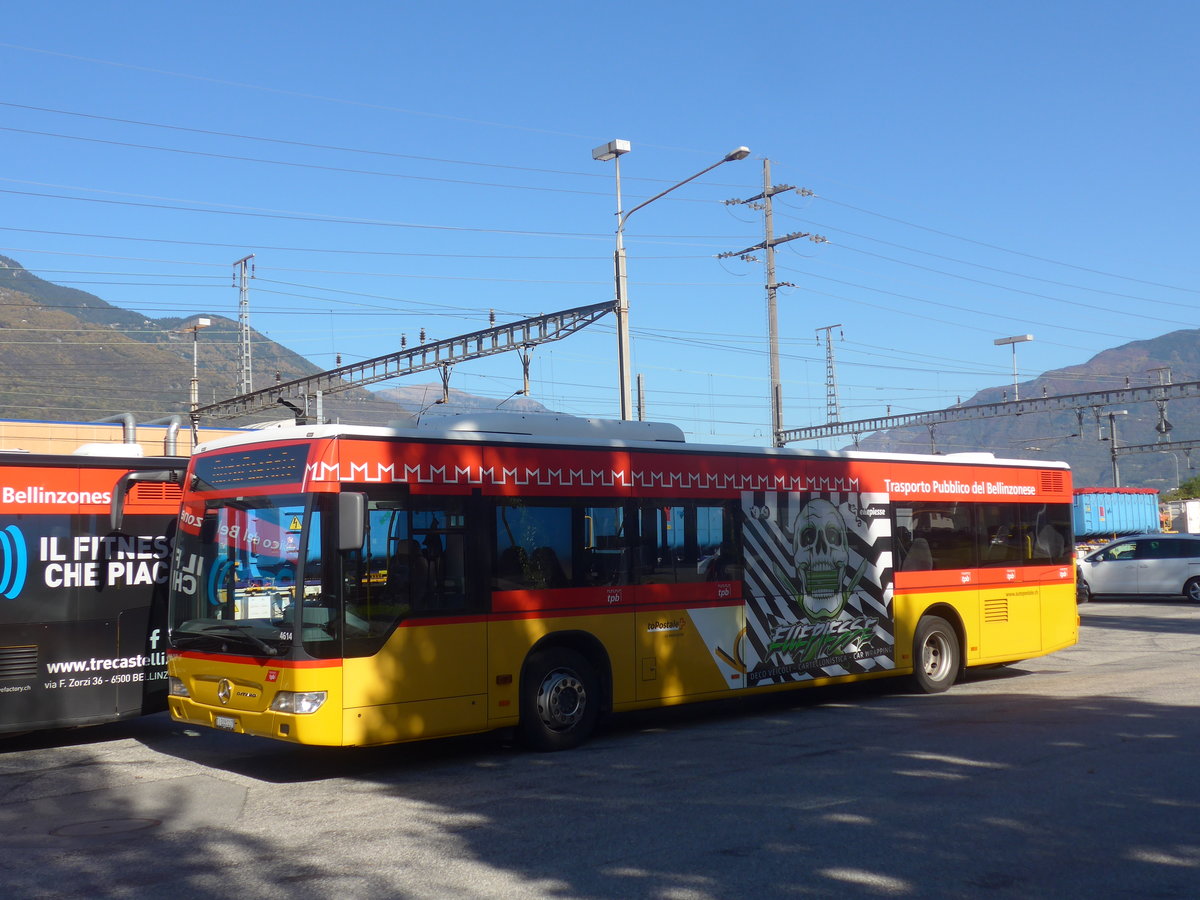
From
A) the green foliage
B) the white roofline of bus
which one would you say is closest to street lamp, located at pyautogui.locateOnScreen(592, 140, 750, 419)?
the white roofline of bus

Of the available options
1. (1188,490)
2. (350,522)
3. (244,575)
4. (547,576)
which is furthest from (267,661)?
(1188,490)

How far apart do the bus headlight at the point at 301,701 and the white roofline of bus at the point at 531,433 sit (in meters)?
2.03

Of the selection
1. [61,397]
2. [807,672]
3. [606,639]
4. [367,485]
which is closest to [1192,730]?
[807,672]

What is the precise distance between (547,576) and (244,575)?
Answer: 2.69 m

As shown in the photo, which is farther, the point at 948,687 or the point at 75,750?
the point at 948,687

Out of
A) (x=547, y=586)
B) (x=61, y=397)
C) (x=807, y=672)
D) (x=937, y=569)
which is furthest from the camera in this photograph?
(x=61, y=397)

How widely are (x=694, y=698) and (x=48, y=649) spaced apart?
6.20 m

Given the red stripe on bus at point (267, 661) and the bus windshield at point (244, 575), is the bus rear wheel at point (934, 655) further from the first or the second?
the bus windshield at point (244, 575)

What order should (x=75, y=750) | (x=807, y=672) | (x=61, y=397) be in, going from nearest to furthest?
(x=75, y=750)
(x=807, y=672)
(x=61, y=397)

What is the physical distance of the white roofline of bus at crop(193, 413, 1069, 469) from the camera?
32.0ft

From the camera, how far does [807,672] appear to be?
13008 millimetres

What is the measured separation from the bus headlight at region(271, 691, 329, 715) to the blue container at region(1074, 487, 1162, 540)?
47132 millimetres

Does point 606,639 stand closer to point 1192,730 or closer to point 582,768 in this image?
point 582,768

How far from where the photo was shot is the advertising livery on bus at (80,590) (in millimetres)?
10789
